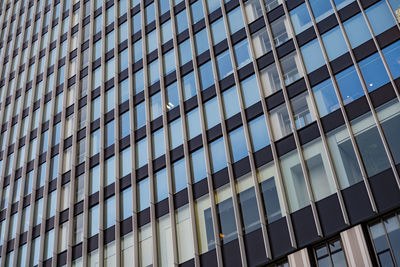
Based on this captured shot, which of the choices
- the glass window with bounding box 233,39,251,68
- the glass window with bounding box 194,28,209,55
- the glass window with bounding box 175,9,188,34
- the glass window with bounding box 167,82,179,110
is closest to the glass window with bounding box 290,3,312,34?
the glass window with bounding box 233,39,251,68

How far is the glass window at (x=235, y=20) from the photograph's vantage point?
38.7 metres

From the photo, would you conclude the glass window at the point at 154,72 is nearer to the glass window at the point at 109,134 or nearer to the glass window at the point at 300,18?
the glass window at the point at 109,134

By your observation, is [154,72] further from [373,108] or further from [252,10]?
[373,108]

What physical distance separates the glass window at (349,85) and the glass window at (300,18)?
498 cm

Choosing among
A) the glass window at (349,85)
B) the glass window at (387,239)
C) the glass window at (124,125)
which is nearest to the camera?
the glass window at (387,239)

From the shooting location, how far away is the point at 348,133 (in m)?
28.6

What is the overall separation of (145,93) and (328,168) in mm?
17243

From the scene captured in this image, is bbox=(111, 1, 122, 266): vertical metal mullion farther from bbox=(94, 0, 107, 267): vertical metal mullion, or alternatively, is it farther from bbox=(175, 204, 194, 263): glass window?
bbox=(175, 204, 194, 263): glass window

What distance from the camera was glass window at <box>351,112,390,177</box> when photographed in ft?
87.9

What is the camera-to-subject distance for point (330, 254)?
26531 mm

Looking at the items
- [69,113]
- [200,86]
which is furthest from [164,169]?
[69,113]

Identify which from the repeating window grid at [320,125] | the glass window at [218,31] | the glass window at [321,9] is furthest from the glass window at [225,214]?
the glass window at [218,31]

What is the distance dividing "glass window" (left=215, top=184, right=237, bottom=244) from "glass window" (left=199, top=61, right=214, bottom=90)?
27.8ft

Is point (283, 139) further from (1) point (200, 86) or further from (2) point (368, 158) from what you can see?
(1) point (200, 86)
